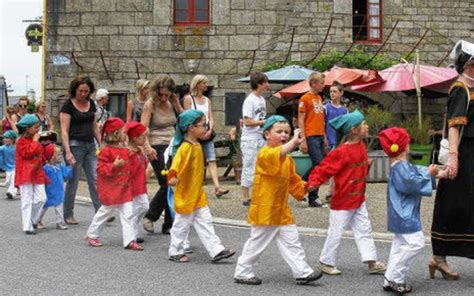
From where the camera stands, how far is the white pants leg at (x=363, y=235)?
6.26 meters

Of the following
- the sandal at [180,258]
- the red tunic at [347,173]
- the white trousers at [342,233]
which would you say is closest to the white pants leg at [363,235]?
the white trousers at [342,233]

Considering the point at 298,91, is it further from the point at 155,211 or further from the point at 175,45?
the point at 155,211

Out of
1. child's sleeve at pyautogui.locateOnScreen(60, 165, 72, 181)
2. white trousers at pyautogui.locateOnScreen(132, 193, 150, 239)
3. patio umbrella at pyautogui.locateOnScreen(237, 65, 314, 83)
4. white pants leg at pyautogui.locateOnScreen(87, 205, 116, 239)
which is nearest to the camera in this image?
white pants leg at pyautogui.locateOnScreen(87, 205, 116, 239)

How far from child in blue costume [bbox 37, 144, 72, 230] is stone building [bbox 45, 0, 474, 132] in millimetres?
9513

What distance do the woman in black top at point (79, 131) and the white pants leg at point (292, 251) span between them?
369 centimetres

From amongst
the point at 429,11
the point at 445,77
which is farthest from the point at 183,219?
the point at 429,11

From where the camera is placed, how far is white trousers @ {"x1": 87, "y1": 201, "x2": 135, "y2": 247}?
24.8 ft

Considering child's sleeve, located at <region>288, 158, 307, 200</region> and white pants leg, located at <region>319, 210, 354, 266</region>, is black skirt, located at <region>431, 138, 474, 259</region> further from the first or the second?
child's sleeve, located at <region>288, 158, 307, 200</region>

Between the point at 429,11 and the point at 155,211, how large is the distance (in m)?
13.1

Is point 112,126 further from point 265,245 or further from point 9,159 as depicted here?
point 9,159

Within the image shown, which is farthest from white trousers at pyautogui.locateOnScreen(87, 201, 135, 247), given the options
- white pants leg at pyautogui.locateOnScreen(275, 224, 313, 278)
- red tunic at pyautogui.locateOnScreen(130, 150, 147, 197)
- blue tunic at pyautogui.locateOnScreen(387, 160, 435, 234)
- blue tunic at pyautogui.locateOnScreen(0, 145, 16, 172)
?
blue tunic at pyautogui.locateOnScreen(0, 145, 16, 172)

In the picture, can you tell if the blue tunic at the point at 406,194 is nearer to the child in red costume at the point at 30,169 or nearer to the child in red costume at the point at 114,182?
the child in red costume at the point at 114,182

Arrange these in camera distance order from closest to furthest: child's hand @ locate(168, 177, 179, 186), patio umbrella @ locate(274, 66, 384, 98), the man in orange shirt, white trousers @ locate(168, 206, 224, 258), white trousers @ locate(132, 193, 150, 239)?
child's hand @ locate(168, 177, 179, 186)
white trousers @ locate(168, 206, 224, 258)
white trousers @ locate(132, 193, 150, 239)
the man in orange shirt
patio umbrella @ locate(274, 66, 384, 98)

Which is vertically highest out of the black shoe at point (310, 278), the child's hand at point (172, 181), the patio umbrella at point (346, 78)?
the patio umbrella at point (346, 78)
